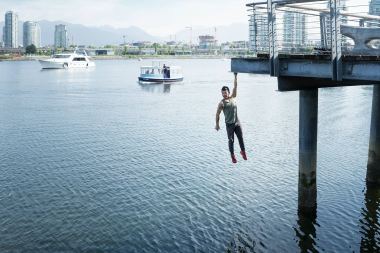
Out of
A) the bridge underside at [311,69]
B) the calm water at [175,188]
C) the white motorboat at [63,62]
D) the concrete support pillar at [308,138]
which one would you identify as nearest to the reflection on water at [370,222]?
the calm water at [175,188]

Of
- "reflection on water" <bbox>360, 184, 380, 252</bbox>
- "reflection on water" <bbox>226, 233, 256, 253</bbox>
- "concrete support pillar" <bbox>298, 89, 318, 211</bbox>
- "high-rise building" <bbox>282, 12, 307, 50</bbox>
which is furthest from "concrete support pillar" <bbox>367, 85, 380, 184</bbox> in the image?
"reflection on water" <bbox>226, 233, 256, 253</bbox>

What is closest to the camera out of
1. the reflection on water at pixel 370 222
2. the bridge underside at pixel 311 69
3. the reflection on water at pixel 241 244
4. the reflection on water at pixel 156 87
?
the bridge underside at pixel 311 69

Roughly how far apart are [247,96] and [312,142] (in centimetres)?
5604

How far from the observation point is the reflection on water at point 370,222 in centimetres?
1894

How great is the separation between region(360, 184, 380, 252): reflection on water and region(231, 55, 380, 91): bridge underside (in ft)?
20.6

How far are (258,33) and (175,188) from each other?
37.2 feet

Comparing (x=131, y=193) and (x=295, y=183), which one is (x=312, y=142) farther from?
(x=131, y=193)

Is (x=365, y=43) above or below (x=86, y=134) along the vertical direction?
above

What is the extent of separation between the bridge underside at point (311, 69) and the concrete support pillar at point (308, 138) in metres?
0.57

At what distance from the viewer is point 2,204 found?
23.8 metres

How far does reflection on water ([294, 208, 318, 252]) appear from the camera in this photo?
19.0m

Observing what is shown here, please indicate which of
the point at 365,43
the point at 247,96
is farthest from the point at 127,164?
the point at 247,96

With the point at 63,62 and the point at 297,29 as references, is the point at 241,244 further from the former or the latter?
the point at 63,62

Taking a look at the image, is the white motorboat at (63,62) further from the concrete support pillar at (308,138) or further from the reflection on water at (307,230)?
the concrete support pillar at (308,138)
